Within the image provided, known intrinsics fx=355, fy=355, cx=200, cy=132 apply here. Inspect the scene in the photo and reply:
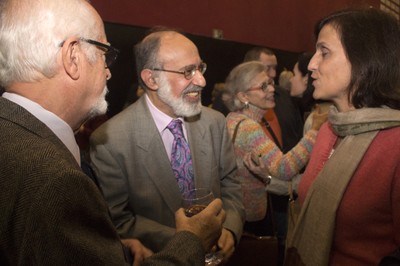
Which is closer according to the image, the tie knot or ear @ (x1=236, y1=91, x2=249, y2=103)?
the tie knot

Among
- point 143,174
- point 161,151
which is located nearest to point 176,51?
point 161,151

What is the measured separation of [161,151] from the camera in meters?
1.79

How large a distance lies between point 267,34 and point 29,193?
5664 millimetres

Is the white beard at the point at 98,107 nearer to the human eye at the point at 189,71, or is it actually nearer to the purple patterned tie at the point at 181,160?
the purple patterned tie at the point at 181,160

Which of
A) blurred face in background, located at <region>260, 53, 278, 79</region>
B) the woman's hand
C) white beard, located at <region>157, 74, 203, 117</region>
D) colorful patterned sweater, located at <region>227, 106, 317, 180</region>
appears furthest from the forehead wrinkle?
blurred face in background, located at <region>260, 53, 278, 79</region>

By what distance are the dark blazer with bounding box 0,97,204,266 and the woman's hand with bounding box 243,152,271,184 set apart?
1649mm

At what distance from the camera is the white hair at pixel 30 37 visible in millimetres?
998

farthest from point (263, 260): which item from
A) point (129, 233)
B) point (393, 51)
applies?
point (393, 51)

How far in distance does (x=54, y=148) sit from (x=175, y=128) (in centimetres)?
108

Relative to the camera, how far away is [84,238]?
80 cm

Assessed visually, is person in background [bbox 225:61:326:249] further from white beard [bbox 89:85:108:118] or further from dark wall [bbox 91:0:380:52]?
white beard [bbox 89:85:108:118]

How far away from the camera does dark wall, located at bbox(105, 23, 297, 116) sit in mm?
3643

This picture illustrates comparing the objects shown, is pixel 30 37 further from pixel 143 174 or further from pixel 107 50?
pixel 143 174

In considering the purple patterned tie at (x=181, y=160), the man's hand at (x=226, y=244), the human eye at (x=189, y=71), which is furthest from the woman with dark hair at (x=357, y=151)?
the human eye at (x=189, y=71)
